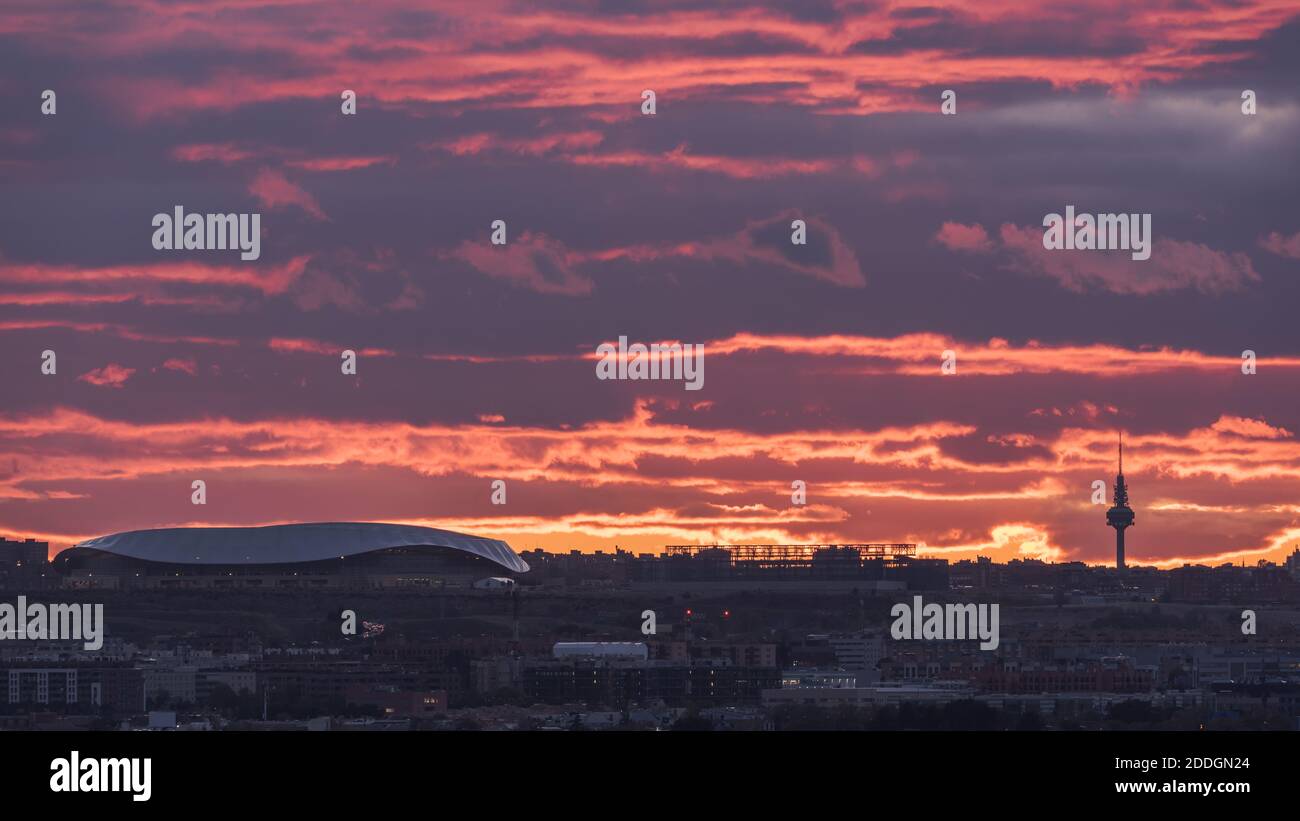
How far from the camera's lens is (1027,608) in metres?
170

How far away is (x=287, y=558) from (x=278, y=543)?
124 inches

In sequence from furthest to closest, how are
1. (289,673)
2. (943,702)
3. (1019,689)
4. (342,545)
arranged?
(342,545) < (289,673) < (1019,689) < (943,702)

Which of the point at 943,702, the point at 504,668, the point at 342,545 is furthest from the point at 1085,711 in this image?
the point at 342,545

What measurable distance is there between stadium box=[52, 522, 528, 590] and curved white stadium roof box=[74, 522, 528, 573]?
7cm

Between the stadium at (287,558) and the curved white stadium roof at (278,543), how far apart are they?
0.07 metres

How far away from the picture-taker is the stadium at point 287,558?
193 meters

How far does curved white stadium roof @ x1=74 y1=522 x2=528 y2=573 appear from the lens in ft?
639

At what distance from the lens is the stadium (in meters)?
193

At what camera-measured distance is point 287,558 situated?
7648 inches

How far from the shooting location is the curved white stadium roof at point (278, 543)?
639ft

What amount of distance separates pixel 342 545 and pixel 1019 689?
103m
